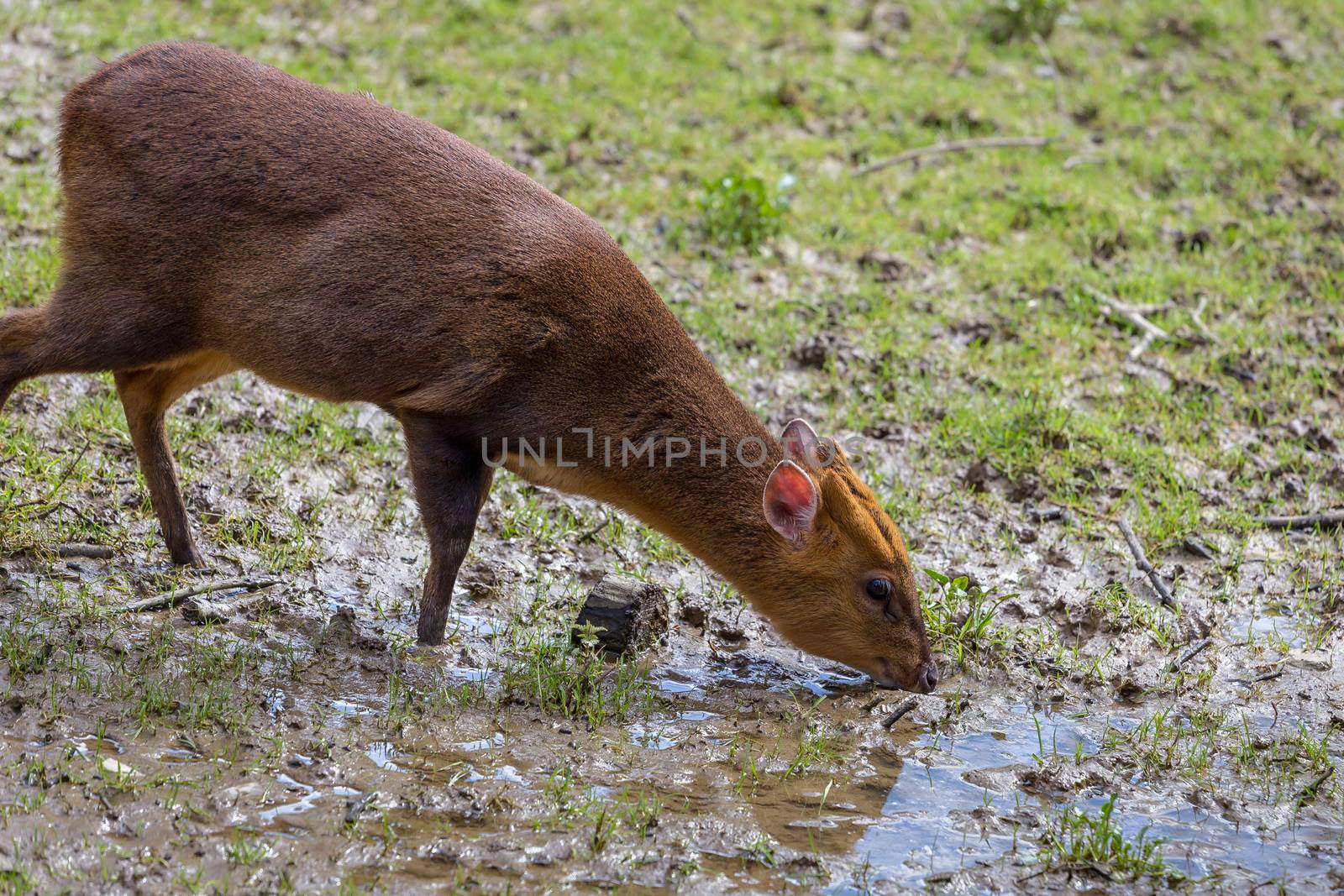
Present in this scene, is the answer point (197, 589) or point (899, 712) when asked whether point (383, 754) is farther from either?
point (899, 712)

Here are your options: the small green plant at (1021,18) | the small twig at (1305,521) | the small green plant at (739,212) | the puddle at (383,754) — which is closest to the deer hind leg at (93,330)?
the puddle at (383,754)

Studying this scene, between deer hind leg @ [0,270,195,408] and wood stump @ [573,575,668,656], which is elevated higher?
deer hind leg @ [0,270,195,408]

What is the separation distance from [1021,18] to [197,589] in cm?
942

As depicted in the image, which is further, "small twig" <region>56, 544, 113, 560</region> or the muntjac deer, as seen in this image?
"small twig" <region>56, 544, 113, 560</region>

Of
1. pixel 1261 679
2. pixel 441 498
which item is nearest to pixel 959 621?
pixel 1261 679

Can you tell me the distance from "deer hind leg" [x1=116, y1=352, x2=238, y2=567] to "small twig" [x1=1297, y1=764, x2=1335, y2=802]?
14.3ft

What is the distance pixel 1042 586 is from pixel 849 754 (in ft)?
5.64

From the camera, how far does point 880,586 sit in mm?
5418

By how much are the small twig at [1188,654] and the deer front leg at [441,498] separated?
2.92 meters

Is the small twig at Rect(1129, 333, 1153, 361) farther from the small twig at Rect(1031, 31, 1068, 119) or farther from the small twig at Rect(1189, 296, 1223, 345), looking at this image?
the small twig at Rect(1031, 31, 1068, 119)

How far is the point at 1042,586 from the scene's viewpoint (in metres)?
6.34

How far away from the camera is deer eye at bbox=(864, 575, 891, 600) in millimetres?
5414

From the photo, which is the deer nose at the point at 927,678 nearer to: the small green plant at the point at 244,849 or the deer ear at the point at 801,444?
the deer ear at the point at 801,444

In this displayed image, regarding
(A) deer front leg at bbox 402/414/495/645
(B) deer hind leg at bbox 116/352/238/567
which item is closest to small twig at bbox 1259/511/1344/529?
(A) deer front leg at bbox 402/414/495/645
